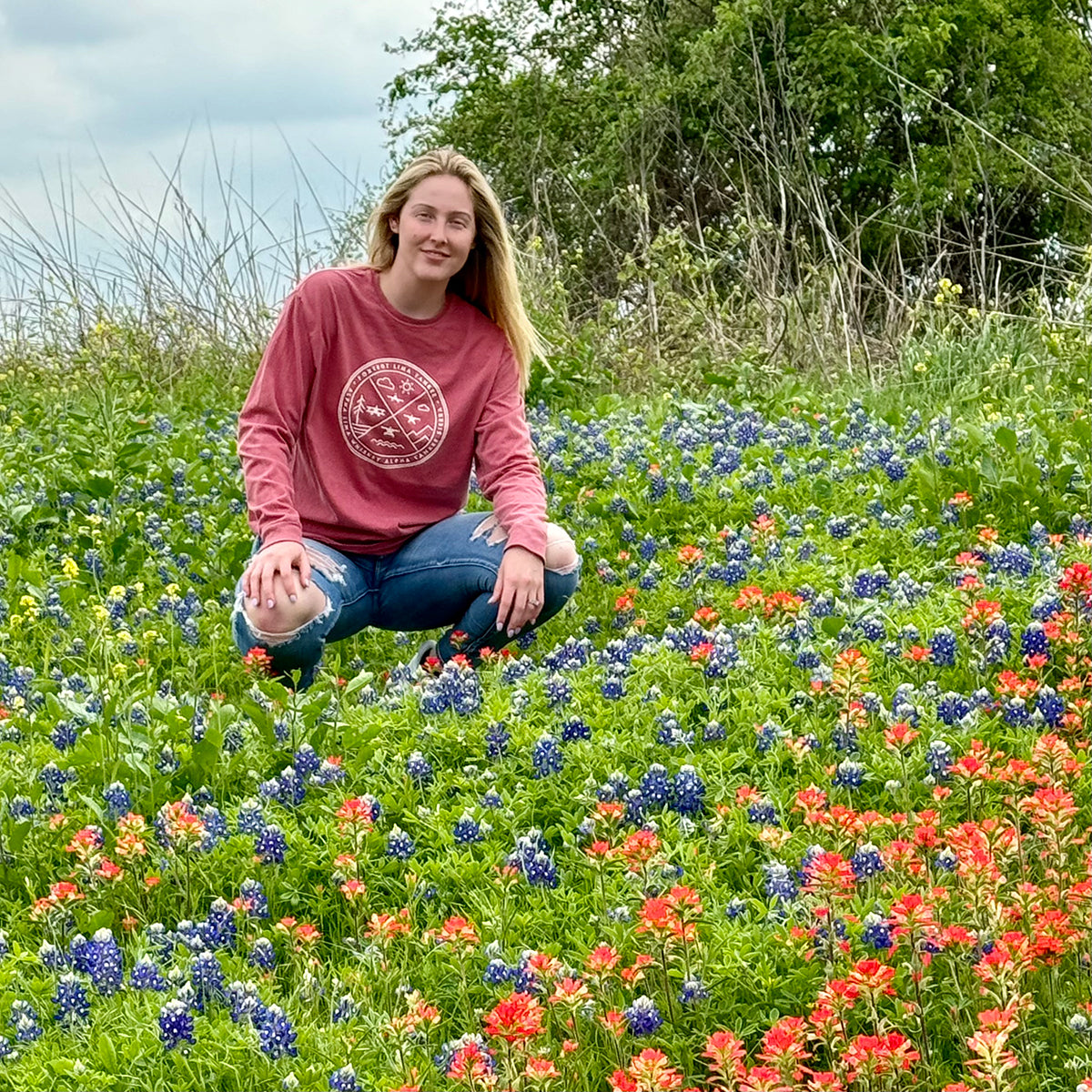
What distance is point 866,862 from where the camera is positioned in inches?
121

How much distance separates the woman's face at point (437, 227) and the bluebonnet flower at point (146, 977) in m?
2.71

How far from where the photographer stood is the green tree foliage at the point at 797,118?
17.1 m

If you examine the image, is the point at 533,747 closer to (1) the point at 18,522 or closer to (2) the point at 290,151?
(1) the point at 18,522

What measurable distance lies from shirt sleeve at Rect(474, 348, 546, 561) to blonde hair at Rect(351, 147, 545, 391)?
111mm

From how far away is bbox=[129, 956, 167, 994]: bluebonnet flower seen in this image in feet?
10.0

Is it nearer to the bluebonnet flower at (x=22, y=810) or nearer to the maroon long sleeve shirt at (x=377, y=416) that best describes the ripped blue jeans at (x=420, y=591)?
the maroon long sleeve shirt at (x=377, y=416)

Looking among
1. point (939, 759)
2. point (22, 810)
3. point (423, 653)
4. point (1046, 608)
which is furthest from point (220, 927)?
point (1046, 608)

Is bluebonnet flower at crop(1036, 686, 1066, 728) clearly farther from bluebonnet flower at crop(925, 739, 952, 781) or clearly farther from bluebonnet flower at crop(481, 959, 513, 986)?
bluebonnet flower at crop(481, 959, 513, 986)

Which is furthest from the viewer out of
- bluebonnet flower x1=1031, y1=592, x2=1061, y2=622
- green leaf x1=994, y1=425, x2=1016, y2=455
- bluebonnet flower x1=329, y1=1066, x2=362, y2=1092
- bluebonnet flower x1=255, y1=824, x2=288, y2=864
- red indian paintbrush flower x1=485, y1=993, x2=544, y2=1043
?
green leaf x1=994, y1=425, x2=1016, y2=455

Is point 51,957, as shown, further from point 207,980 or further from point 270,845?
point 270,845

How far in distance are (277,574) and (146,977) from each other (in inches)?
72.1

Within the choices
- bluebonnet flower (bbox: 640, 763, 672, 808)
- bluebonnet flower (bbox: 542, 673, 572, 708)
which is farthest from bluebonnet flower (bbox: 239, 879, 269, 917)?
bluebonnet flower (bbox: 542, 673, 572, 708)

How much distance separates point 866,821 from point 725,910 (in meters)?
0.39

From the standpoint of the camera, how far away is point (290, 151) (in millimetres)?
11625
